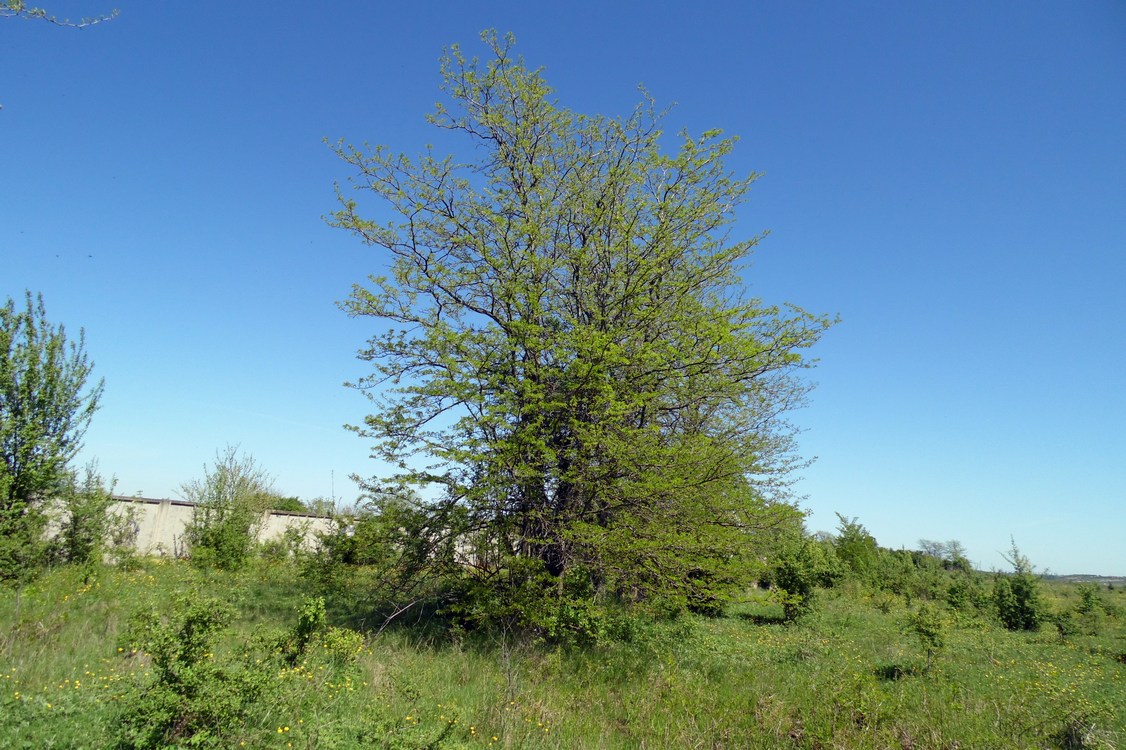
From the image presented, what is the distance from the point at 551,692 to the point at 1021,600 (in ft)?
76.1

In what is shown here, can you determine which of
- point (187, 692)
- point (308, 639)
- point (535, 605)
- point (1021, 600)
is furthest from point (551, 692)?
point (1021, 600)

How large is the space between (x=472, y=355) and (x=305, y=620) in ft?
15.5

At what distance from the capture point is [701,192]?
10750mm

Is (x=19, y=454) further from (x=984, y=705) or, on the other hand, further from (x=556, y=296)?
(x=984, y=705)

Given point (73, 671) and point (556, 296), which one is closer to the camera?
point (73, 671)

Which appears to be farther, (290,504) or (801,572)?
(290,504)

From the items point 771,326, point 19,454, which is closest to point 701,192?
point 771,326

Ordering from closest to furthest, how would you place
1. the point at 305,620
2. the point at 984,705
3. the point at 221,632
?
the point at 221,632 < the point at 305,620 < the point at 984,705

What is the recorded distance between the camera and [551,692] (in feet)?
24.7

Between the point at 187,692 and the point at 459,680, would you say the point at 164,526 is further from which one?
the point at 187,692

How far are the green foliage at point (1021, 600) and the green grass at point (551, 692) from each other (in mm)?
10958

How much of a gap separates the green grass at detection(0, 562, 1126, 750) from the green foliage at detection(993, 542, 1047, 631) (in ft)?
36.0

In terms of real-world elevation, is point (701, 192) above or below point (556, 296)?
above

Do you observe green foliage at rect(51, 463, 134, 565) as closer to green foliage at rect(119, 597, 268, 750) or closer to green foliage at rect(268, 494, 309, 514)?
green foliage at rect(119, 597, 268, 750)
